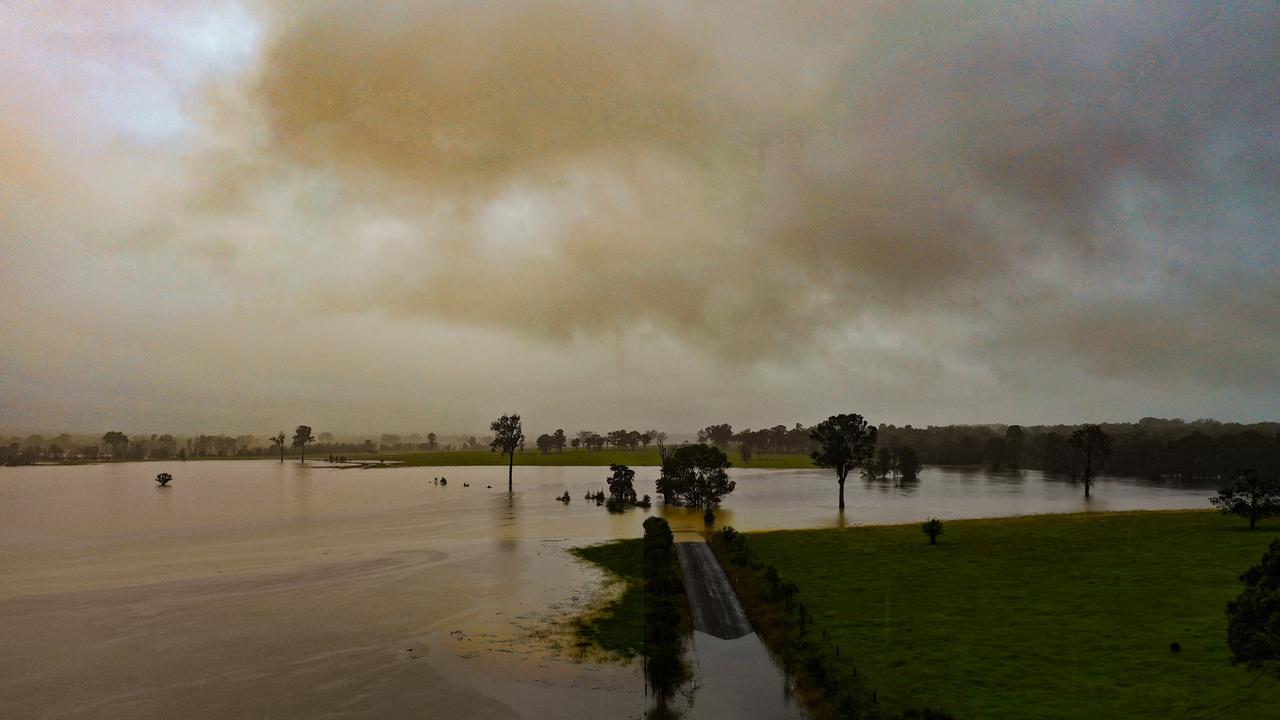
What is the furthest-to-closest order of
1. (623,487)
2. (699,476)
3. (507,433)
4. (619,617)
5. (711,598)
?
(507,433), (623,487), (699,476), (711,598), (619,617)

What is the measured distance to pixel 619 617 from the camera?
→ 45.5 metres

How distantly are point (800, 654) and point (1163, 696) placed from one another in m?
15.7

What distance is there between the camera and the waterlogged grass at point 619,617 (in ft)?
129

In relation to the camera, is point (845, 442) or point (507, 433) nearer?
point (845, 442)

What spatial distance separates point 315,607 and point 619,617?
2345 centimetres

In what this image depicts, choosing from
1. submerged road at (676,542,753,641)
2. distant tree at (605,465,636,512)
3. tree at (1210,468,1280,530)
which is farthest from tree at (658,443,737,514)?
Result: tree at (1210,468,1280,530)

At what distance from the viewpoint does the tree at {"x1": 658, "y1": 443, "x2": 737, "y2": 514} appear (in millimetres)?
116188

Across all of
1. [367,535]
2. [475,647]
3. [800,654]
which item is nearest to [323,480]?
[367,535]

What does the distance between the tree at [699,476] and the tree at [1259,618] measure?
92679 millimetres

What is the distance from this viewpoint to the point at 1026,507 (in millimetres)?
115312

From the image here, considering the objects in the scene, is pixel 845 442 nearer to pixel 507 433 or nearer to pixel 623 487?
pixel 623 487

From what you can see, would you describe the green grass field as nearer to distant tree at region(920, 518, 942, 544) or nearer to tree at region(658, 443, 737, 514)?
distant tree at region(920, 518, 942, 544)

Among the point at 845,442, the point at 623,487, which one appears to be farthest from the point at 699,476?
the point at 845,442

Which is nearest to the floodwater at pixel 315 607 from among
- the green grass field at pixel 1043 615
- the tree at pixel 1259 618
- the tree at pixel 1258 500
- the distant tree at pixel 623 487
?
the green grass field at pixel 1043 615
